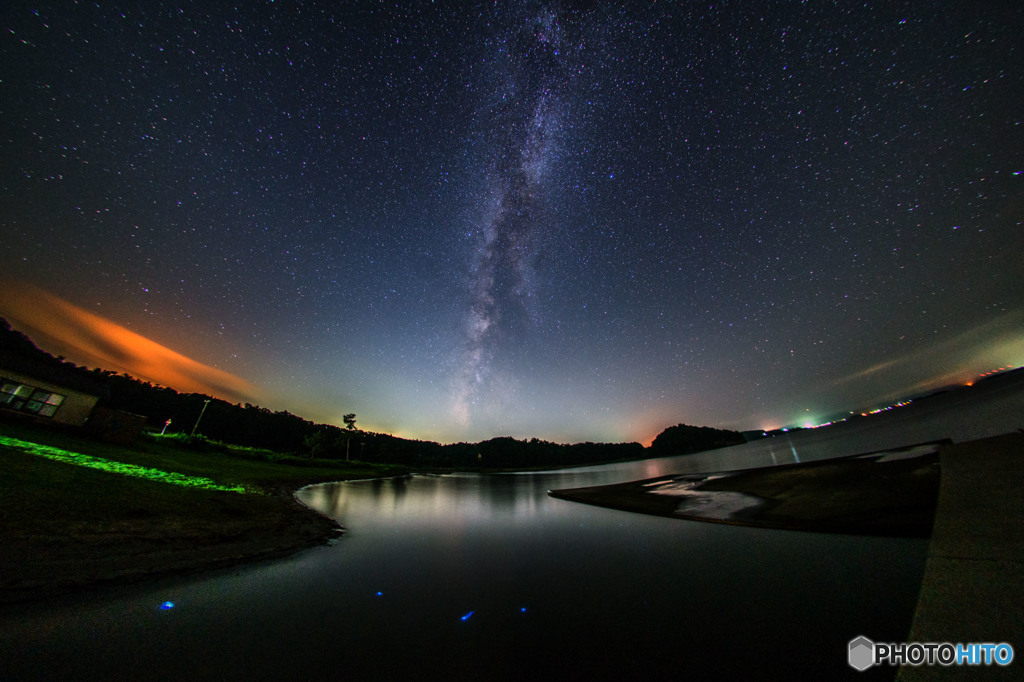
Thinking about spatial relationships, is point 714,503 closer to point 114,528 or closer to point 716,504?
point 716,504

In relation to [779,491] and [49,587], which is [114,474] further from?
[779,491]

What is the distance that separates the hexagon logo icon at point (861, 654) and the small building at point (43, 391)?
42.2 meters

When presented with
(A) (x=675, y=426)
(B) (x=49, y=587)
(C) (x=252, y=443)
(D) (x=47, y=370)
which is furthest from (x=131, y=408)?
(A) (x=675, y=426)

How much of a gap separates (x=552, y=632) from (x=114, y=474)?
55.0 feet

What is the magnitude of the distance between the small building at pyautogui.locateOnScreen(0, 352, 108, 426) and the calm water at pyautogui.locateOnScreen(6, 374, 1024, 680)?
34.0 meters

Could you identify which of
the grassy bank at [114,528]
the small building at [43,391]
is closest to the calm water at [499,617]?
the grassy bank at [114,528]

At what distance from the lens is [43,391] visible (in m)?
22.9

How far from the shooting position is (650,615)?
4043 mm

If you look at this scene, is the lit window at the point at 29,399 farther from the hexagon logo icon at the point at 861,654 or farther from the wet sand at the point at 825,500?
the hexagon logo icon at the point at 861,654

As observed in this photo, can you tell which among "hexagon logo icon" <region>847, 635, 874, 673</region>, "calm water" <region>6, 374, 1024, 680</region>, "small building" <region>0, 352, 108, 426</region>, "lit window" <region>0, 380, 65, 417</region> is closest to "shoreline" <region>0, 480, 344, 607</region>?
"calm water" <region>6, 374, 1024, 680</region>

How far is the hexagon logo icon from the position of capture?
9.71ft

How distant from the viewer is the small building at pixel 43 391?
21.7 m

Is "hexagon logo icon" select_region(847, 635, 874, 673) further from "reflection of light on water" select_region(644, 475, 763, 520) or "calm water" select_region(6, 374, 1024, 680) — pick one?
"reflection of light on water" select_region(644, 475, 763, 520)

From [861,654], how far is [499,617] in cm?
397
